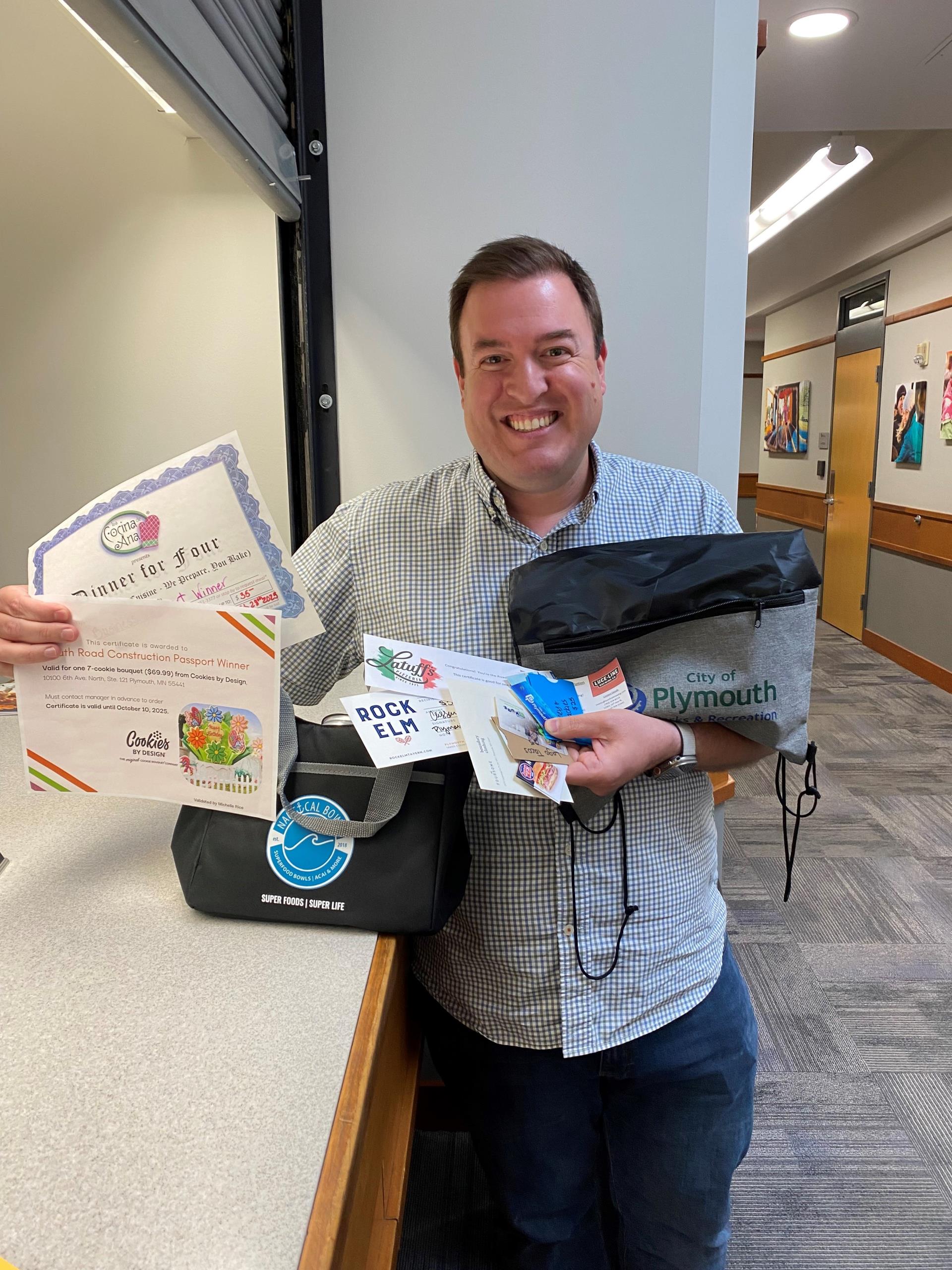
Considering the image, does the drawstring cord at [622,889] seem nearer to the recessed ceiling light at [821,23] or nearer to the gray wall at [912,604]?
the recessed ceiling light at [821,23]

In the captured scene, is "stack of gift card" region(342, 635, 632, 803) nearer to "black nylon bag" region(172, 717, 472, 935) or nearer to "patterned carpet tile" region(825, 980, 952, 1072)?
"black nylon bag" region(172, 717, 472, 935)

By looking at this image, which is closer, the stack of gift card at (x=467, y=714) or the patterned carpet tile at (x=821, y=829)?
the stack of gift card at (x=467, y=714)

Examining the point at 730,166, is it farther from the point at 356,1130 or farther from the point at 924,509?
the point at 924,509

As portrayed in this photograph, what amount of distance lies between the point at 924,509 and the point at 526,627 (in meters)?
5.38

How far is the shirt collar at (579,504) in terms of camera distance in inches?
47.1

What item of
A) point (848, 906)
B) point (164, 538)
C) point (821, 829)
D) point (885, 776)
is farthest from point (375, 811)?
point (885, 776)

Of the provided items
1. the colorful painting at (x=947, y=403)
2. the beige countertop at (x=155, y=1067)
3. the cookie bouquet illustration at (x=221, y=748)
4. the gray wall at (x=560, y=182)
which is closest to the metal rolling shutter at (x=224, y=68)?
the gray wall at (x=560, y=182)

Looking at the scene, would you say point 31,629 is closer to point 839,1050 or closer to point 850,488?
point 839,1050

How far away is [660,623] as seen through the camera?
3.37ft

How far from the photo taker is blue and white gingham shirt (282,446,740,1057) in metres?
1.13

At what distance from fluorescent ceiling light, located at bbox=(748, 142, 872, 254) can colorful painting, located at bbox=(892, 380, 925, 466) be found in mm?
1381

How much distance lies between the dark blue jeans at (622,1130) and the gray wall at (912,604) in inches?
188

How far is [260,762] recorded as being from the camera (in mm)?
915

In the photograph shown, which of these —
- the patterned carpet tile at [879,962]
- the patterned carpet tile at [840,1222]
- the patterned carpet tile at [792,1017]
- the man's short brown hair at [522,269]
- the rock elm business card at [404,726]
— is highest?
the man's short brown hair at [522,269]
